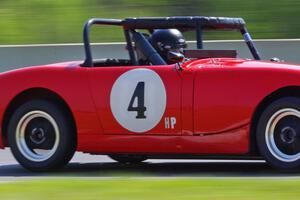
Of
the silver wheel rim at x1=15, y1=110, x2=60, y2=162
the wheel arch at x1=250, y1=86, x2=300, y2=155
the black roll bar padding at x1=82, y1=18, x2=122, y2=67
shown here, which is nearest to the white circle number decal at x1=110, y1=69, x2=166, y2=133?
the black roll bar padding at x1=82, y1=18, x2=122, y2=67

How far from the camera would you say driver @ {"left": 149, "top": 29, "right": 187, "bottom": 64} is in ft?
28.1

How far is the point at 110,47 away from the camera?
14250 mm

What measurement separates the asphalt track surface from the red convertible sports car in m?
0.17

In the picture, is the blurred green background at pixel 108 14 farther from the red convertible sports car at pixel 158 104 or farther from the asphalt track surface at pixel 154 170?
the red convertible sports car at pixel 158 104

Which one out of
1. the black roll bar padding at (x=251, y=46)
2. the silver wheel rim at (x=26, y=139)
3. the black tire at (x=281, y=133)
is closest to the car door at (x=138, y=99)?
the silver wheel rim at (x=26, y=139)

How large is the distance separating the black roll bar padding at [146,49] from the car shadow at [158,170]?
1090 mm

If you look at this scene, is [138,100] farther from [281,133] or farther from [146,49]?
[281,133]

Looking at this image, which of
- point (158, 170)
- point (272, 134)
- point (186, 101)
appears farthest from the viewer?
point (158, 170)

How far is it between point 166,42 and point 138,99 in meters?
0.88

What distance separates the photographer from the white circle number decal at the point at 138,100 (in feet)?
25.9

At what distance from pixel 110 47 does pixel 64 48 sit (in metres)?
0.83

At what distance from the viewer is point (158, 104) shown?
789cm
